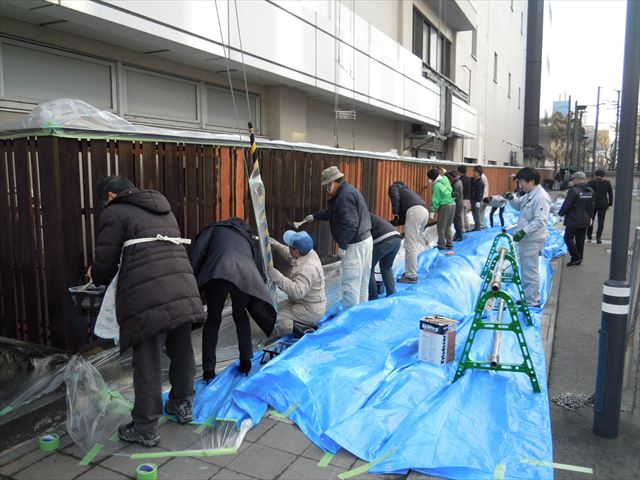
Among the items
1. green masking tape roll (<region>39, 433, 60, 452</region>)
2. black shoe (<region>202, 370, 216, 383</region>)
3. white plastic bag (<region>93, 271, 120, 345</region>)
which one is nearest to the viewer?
green masking tape roll (<region>39, 433, 60, 452</region>)

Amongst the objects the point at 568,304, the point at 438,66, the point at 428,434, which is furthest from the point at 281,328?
the point at 438,66

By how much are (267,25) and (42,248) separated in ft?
20.2

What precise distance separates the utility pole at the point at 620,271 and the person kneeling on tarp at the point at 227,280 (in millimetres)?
2639

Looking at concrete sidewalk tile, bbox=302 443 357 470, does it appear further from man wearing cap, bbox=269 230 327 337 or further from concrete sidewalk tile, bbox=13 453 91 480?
man wearing cap, bbox=269 230 327 337

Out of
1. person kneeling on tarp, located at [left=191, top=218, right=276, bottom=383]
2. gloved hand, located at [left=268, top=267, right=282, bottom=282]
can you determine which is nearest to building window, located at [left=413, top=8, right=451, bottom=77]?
gloved hand, located at [left=268, top=267, right=282, bottom=282]

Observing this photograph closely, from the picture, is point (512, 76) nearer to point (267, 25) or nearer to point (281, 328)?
point (267, 25)

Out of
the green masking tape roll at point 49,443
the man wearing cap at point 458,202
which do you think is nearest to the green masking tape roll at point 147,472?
the green masking tape roll at point 49,443

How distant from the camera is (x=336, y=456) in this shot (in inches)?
132

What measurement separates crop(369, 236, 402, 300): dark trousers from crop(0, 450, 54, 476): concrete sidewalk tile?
448 centimetres

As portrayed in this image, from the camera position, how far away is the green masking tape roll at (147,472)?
302 centimetres

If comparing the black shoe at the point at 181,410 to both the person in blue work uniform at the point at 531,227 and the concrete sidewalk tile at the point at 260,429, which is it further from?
the person in blue work uniform at the point at 531,227

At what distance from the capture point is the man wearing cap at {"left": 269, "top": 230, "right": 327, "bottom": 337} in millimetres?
5180

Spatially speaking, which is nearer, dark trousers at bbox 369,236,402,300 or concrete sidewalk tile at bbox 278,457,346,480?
concrete sidewalk tile at bbox 278,457,346,480

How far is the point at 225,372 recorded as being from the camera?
4406 millimetres
